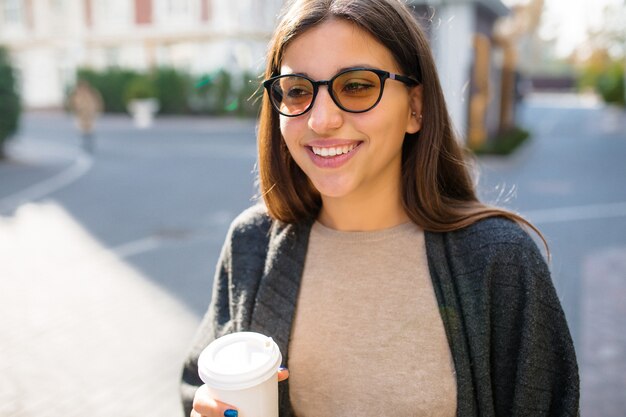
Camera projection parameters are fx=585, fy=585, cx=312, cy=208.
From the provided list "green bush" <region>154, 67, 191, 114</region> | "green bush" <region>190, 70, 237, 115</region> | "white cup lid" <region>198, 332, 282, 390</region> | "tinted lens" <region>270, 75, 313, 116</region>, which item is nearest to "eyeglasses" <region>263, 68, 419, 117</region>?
"tinted lens" <region>270, 75, 313, 116</region>

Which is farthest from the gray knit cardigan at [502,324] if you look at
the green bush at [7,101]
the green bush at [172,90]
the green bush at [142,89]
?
the green bush at [142,89]

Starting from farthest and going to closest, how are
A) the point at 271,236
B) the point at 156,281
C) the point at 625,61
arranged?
the point at 625,61 → the point at 156,281 → the point at 271,236

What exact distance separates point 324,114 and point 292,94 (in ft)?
0.46

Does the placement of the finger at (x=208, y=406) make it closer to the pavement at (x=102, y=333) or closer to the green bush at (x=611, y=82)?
the pavement at (x=102, y=333)

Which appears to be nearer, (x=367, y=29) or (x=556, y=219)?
(x=367, y=29)

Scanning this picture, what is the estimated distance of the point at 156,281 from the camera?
6418mm

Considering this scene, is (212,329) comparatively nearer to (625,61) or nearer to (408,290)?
(408,290)

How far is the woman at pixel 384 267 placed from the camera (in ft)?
5.13

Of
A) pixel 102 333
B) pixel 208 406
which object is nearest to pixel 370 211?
pixel 208 406

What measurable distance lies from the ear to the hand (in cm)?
82

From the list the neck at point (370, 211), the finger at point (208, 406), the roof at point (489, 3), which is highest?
the roof at point (489, 3)

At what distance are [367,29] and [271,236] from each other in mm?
731

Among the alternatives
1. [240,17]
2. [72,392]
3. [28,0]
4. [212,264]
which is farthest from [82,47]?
[72,392]

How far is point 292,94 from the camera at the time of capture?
65.9 inches
